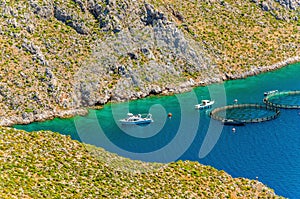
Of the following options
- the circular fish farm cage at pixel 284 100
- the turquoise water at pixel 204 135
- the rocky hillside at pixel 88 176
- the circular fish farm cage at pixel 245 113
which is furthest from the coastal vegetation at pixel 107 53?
the rocky hillside at pixel 88 176

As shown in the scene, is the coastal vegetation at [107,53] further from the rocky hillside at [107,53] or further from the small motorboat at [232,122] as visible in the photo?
the small motorboat at [232,122]

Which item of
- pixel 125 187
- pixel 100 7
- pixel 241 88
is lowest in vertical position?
pixel 125 187

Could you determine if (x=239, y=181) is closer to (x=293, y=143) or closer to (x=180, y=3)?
(x=293, y=143)

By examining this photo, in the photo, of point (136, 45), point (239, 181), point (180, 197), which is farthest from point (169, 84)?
point (180, 197)

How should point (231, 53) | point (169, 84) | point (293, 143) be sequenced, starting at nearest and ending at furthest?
point (293, 143) → point (169, 84) → point (231, 53)

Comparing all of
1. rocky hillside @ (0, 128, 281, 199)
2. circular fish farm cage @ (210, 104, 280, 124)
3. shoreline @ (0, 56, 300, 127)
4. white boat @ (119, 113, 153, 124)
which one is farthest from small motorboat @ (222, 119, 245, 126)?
rocky hillside @ (0, 128, 281, 199)

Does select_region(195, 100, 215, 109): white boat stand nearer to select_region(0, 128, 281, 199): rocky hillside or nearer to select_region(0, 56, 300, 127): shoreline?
select_region(0, 56, 300, 127): shoreline

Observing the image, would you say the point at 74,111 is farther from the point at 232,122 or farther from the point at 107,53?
the point at 232,122
